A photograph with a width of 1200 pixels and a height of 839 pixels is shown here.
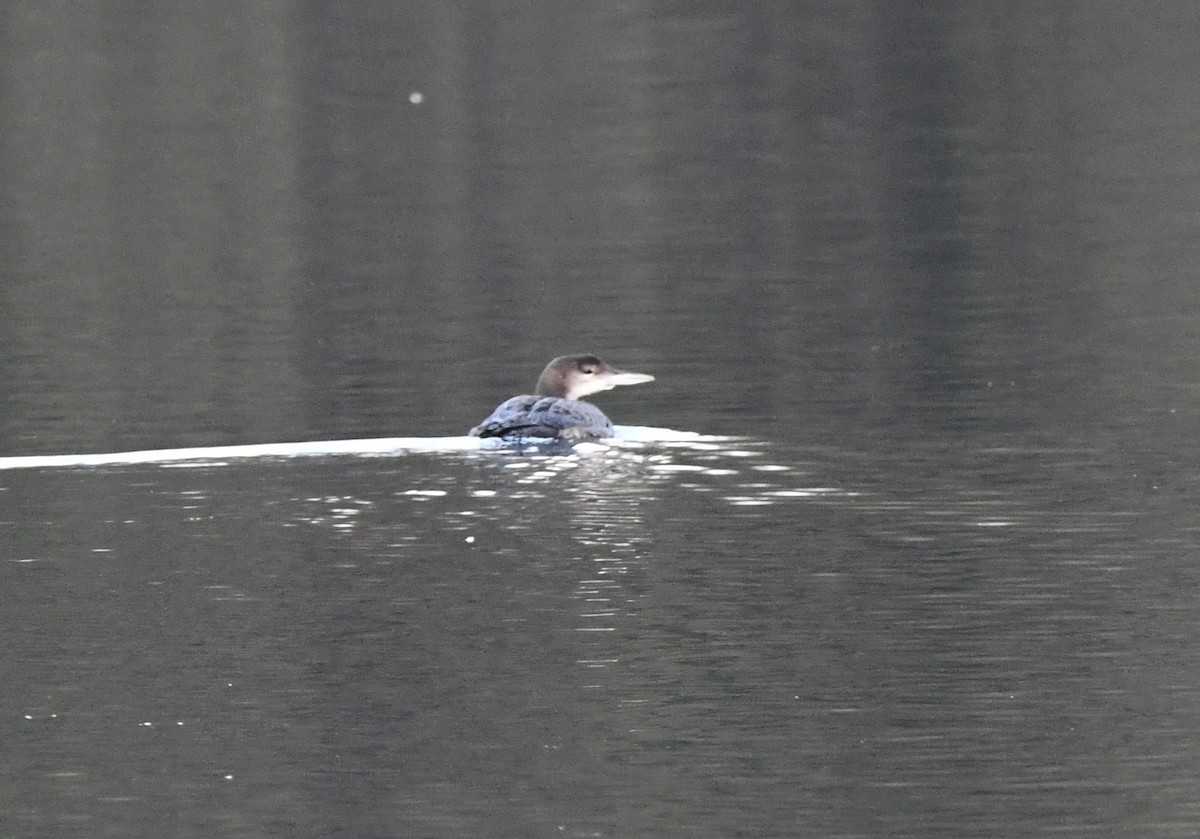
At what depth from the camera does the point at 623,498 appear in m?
12.5

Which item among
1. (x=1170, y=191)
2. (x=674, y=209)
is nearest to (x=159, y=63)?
(x=674, y=209)

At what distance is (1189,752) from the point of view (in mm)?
8391

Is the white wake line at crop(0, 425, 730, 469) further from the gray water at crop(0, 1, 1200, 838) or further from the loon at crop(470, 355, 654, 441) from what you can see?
the gray water at crop(0, 1, 1200, 838)

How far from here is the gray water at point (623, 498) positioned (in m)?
8.35

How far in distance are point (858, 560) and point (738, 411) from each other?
400 centimetres

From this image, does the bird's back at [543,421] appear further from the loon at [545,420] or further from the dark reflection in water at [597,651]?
the dark reflection in water at [597,651]

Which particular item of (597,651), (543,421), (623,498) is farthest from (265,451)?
(597,651)

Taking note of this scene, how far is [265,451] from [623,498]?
2263 mm

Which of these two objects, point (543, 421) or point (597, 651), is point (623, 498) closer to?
point (543, 421)

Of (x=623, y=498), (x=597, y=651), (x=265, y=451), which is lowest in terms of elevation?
(x=597, y=651)

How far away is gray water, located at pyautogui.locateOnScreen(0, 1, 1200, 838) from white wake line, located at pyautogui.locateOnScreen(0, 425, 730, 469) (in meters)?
0.24

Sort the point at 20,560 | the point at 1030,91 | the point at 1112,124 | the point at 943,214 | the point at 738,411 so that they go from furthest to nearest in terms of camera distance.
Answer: the point at 1030,91 < the point at 1112,124 < the point at 943,214 < the point at 738,411 < the point at 20,560

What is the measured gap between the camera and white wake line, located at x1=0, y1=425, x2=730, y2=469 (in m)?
13.7

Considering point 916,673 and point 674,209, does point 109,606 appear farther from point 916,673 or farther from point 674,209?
point 674,209
